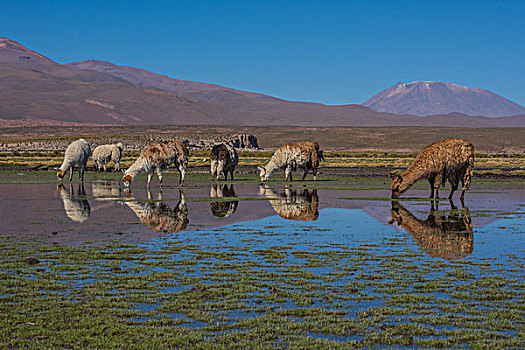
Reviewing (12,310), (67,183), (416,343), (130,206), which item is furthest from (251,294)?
(67,183)

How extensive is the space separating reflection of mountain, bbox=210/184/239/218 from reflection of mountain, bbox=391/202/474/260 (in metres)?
5.77

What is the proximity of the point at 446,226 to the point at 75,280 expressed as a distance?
1081cm

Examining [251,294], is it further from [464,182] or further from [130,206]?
[464,182]

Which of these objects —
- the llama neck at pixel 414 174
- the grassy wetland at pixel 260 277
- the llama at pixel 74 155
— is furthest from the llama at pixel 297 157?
the grassy wetland at pixel 260 277

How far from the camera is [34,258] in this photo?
11867 mm

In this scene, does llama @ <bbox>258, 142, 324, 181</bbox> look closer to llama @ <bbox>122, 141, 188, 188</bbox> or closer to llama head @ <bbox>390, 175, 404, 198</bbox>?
llama @ <bbox>122, 141, 188, 188</bbox>

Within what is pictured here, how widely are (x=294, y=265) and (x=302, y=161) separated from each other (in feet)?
74.2

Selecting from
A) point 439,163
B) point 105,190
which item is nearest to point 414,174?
point 439,163

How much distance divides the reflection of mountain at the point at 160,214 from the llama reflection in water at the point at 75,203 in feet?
5.42

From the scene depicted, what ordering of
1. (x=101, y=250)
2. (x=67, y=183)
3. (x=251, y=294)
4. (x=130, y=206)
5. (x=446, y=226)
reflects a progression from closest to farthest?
1. (x=251, y=294)
2. (x=101, y=250)
3. (x=446, y=226)
4. (x=130, y=206)
5. (x=67, y=183)

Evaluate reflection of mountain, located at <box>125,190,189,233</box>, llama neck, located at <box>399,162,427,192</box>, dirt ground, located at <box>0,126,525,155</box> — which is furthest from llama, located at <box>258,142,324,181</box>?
dirt ground, located at <box>0,126,525,155</box>

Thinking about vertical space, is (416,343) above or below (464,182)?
below

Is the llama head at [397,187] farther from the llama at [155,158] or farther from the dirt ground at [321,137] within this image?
the dirt ground at [321,137]

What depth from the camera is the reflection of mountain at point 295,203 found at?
794 inches
